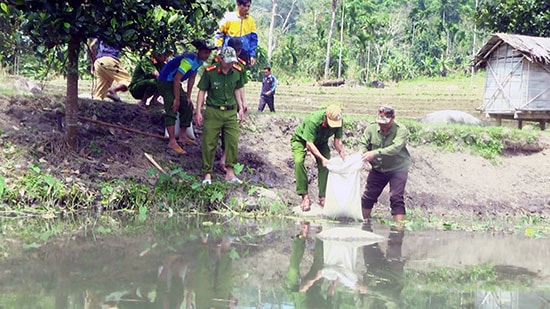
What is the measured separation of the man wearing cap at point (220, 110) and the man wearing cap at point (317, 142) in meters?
0.82

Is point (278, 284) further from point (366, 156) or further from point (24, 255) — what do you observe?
point (366, 156)

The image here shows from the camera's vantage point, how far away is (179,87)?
840 cm

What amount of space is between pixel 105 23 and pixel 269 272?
422 centimetres

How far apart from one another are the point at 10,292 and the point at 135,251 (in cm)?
155

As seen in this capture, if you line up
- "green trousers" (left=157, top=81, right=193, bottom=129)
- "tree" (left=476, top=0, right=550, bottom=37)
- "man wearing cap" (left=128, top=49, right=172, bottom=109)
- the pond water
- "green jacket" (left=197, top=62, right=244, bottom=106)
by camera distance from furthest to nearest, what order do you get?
"tree" (left=476, top=0, right=550, bottom=37) → "man wearing cap" (left=128, top=49, right=172, bottom=109) → "green trousers" (left=157, top=81, right=193, bottom=129) → "green jacket" (left=197, top=62, right=244, bottom=106) → the pond water

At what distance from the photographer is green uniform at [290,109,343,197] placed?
7.84 metres

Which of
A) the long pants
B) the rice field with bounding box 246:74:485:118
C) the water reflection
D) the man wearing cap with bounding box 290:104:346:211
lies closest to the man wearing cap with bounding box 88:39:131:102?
the long pants

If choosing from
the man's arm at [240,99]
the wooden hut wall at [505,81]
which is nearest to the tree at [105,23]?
the man's arm at [240,99]

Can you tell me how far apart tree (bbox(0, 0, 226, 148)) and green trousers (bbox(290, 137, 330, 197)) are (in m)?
2.03

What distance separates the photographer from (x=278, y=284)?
14.8 feet

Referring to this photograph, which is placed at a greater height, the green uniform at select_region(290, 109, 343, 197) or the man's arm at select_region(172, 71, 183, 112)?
the man's arm at select_region(172, 71, 183, 112)

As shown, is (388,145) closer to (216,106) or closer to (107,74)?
(216,106)

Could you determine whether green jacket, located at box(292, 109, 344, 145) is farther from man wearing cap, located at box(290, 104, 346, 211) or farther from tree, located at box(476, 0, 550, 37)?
tree, located at box(476, 0, 550, 37)

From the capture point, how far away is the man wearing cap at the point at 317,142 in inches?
303
